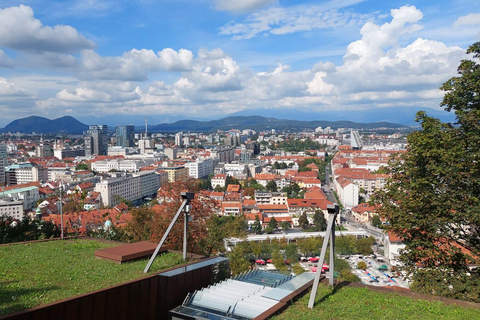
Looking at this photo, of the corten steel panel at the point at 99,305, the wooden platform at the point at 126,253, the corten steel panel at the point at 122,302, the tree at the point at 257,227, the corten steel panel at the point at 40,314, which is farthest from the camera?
the tree at the point at 257,227

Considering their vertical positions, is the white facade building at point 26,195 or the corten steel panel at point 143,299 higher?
the corten steel panel at point 143,299

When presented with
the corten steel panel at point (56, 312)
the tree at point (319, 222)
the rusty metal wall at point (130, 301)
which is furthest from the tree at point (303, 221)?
the corten steel panel at point (56, 312)

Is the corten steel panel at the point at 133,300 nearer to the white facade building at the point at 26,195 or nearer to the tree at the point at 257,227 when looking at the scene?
the tree at the point at 257,227

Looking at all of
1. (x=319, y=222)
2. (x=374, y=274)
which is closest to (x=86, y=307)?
(x=374, y=274)

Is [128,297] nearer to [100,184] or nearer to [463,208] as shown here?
[463,208]

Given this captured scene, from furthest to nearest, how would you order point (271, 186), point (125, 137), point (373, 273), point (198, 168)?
point (125, 137)
point (198, 168)
point (271, 186)
point (373, 273)

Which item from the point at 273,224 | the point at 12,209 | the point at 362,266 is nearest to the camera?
the point at 362,266

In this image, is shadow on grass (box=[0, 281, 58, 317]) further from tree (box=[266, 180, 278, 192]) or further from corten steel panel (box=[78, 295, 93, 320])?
tree (box=[266, 180, 278, 192])

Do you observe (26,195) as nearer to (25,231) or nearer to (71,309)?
(25,231)
